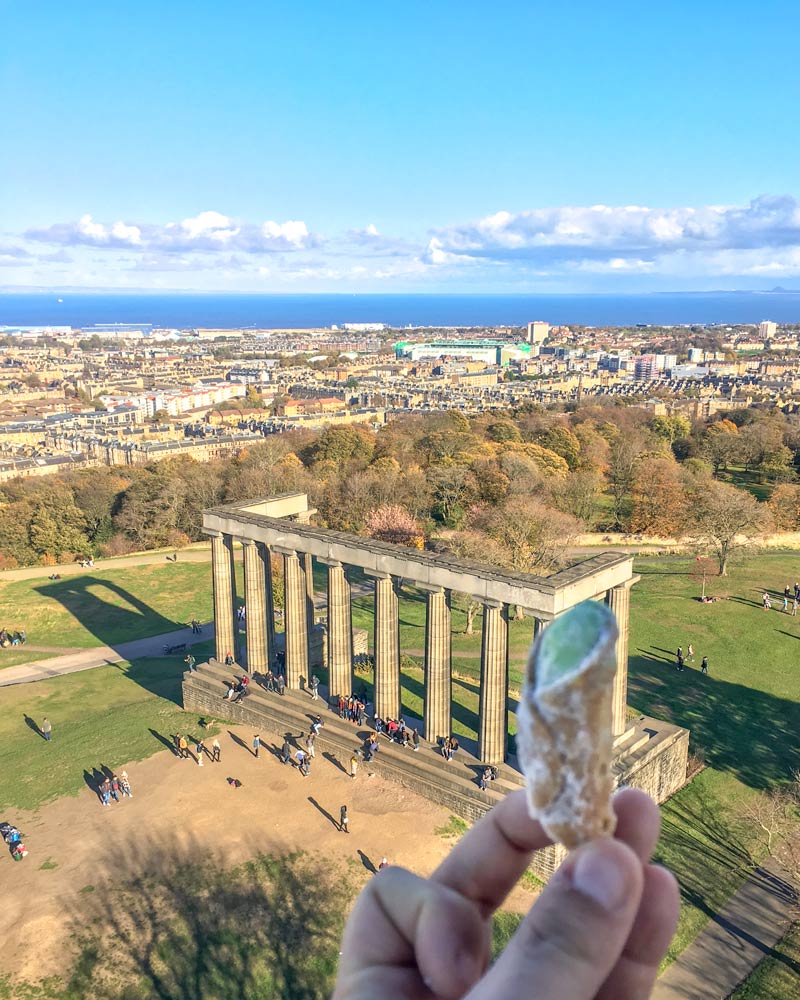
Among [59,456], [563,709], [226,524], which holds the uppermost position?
[563,709]

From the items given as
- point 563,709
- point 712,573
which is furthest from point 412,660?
point 563,709

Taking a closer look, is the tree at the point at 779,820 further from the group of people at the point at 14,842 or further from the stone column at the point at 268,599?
the group of people at the point at 14,842

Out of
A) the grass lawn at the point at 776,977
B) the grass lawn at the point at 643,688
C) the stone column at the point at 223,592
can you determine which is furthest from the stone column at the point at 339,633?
the grass lawn at the point at 776,977

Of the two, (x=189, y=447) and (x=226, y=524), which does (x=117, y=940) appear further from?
(x=189, y=447)

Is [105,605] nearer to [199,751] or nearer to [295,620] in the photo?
[199,751]

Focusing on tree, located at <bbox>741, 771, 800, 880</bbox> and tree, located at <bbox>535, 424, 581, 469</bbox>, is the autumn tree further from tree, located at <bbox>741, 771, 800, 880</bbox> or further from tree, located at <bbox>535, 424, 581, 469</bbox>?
tree, located at <bbox>741, 771, 800, 880</bbox>
